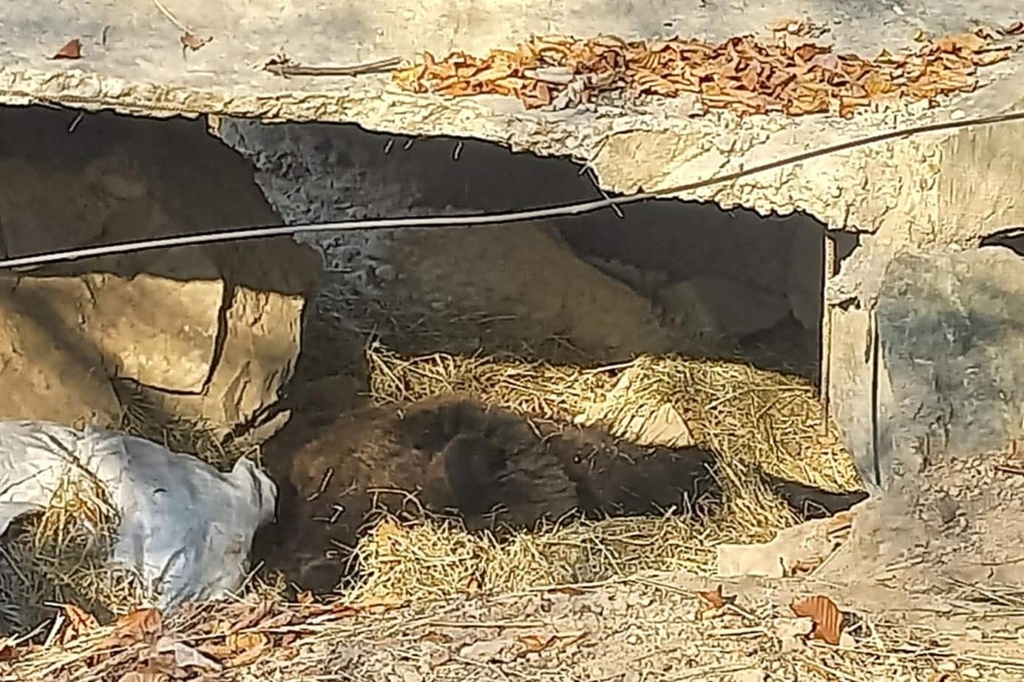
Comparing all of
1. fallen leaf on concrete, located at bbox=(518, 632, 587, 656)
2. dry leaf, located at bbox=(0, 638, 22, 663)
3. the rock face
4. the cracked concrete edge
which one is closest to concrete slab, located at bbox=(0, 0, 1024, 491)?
the cracked concrete edge

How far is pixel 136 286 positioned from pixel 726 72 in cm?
157

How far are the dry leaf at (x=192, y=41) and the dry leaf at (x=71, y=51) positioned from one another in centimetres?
22

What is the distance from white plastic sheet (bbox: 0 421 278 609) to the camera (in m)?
3.11

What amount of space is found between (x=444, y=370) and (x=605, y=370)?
19.2 inches

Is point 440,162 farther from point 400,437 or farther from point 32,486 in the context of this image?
point 32,486

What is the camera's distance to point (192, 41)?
10.9ft

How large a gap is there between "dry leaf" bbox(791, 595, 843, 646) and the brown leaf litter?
1.02m

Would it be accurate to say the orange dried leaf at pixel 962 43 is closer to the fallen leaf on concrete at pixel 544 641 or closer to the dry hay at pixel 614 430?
the dry hay at pixel 614 430

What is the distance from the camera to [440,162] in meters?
4.71

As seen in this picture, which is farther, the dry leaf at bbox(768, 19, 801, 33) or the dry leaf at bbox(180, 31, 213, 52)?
the dry leaf at bbox(768, 19, 801, 33)

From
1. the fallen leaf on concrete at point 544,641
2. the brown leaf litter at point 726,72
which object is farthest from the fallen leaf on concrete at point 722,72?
the fallen leaf on concrete at point 544,641

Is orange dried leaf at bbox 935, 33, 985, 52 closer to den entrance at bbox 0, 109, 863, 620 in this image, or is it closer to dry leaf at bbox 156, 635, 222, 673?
den entrance at bbox 0, 109, 863, 620

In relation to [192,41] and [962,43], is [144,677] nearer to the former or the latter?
[192,41]

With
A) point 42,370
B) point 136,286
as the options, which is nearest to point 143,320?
point 136,286
